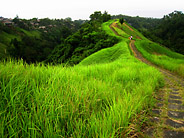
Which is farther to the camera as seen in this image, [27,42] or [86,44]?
[27,42]

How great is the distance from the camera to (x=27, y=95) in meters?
1.84

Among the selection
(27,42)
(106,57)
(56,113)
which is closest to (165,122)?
(56,113)

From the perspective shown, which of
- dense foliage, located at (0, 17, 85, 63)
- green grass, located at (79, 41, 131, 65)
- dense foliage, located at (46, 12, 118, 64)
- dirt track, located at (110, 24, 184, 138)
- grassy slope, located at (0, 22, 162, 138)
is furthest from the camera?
dense foliage, located at (0, 17, 85, 63)

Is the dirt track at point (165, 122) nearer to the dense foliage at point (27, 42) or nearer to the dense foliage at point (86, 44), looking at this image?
the dense foliage at point (86, 44)

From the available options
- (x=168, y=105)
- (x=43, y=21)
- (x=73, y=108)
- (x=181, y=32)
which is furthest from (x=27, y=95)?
(x=43, y=21)

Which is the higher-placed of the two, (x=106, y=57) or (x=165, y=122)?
(x=106, y=57)

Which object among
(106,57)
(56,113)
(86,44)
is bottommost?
(56,113)

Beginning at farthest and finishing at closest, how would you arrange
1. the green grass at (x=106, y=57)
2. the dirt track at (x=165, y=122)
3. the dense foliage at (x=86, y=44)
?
the dense foliage at (x=86, y=44), the green grass at (x=106, y=57), the dirt track at (x=165, y=122)

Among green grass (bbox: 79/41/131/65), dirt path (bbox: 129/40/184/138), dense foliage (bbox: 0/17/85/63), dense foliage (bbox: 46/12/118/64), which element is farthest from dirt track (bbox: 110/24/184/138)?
dense foliage (bbox: 0/17/85/63)

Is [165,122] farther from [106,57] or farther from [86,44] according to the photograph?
[86,44]

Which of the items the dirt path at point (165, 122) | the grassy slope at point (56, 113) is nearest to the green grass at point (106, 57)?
the dirt path at point (165, 122)

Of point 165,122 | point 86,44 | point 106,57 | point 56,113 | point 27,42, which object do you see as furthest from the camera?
point 27,42

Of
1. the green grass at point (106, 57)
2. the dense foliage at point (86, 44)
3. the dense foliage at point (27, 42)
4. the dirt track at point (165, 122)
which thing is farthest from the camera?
the dense foliage at point (27, 42)

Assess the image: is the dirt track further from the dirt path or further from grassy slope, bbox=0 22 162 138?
grassy slope, bbox=0 22 162 138
